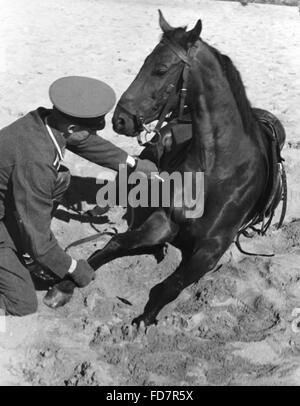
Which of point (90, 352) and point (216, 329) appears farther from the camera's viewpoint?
point (216, 329)

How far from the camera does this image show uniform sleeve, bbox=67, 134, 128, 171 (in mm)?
4606

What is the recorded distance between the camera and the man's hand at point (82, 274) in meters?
4.40

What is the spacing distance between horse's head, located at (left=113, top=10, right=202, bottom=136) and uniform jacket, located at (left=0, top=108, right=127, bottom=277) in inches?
19.1

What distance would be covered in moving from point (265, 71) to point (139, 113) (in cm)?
447

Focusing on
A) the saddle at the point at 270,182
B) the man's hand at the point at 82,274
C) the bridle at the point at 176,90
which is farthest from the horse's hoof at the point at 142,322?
the bridle at the point at 176,90

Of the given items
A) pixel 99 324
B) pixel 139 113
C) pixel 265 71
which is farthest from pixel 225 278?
pixel 265 71

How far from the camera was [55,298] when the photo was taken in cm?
452

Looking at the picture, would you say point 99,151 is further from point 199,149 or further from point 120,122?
point 199,149

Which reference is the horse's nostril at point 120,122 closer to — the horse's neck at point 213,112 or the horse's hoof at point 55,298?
the horse's neck at point 213,112

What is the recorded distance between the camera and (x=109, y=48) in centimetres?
Answer: 891

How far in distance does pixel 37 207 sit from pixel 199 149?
1.11 metres

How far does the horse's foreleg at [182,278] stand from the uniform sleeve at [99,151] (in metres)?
0.83

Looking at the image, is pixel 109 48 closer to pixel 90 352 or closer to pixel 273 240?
pixel 273 240
